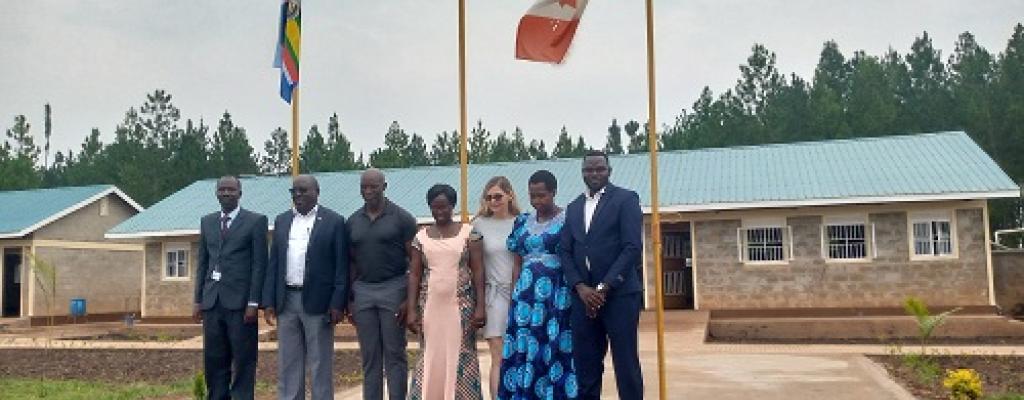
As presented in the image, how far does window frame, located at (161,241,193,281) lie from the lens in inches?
763

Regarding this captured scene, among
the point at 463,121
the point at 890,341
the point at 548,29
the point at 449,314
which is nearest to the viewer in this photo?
the point at 449,314

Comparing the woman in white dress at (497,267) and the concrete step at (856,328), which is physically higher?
the woman in white dress at (497,267)

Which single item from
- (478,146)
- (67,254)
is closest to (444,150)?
(478,146)

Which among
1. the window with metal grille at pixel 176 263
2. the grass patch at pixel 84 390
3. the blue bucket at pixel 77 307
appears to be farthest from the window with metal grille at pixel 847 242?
the blue bucket at pixel 77 307

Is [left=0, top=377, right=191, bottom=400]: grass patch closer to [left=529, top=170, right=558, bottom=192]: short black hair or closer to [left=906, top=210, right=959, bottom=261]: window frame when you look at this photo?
[left=529, top=170, right=558, bottom=192]: short black hair

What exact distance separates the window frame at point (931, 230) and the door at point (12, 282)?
20183 mm

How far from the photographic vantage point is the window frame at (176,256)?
19.4 metres

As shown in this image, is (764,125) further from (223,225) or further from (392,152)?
(223,225)

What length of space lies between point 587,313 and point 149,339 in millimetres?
14611

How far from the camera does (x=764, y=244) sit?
15789mm

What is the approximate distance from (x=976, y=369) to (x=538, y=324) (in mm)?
6592

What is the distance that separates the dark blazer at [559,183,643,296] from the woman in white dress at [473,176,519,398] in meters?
0.43

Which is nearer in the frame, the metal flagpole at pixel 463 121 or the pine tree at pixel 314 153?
the metal flagpole at pixel 463 121

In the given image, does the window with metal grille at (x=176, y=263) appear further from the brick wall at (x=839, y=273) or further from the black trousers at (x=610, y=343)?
the black trousers at (x=610, y=343)
